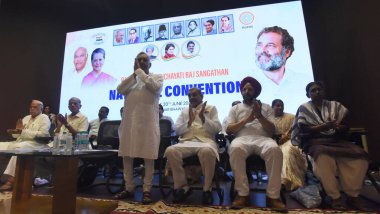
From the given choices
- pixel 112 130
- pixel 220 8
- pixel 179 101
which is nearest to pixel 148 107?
pixel 112 130

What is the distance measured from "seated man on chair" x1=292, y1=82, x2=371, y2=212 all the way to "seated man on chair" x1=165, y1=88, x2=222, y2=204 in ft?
2.87

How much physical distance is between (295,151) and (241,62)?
171cm

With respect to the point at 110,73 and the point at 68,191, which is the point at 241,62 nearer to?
the point at 110,73

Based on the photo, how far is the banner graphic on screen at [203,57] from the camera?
3750 mm

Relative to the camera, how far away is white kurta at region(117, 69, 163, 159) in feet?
7.73

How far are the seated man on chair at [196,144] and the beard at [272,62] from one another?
1479 mm

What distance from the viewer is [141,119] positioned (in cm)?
242

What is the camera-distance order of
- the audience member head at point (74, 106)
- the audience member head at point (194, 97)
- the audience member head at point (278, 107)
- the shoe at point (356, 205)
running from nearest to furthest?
the shoe at point (356, 205) < the audience member head at point (194, 97) < the audience member head at point (278, 107) < the audience member head at point (74, 106)

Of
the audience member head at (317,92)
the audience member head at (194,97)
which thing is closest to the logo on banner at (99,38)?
the audience member head at (194,97)

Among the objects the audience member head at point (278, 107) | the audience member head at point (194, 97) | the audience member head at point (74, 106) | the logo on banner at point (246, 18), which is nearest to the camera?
the audience member head at point (194, 97)

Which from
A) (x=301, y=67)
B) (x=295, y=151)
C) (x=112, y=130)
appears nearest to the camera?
(x=295, y=151)

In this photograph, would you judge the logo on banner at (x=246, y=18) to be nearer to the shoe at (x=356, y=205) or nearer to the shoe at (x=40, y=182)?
the shoe at (x=356, y=205)

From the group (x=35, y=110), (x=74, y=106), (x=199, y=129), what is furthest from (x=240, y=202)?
(x=35, y=110)

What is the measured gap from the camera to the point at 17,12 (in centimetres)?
495
